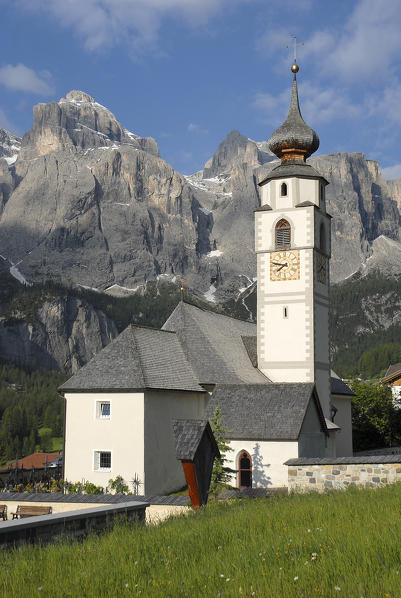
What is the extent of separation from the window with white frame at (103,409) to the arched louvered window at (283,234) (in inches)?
525

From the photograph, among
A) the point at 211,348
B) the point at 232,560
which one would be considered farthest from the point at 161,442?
the point at 232,560

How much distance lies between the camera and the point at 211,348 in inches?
1443

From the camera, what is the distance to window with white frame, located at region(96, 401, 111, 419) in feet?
102

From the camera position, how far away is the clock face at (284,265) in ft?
124

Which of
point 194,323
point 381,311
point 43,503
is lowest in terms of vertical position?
point 43,503

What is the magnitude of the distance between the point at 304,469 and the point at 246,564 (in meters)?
12.0

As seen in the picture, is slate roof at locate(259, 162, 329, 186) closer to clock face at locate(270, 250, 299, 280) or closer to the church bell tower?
the church bell tower

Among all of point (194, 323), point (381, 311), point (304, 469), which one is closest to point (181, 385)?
point (194, 323)

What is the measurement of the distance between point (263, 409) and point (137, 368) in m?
5.97

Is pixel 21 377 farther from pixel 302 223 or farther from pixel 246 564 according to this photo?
pixel 246 564

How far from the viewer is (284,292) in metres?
37.7

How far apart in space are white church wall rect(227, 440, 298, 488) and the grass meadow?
19.0 metres

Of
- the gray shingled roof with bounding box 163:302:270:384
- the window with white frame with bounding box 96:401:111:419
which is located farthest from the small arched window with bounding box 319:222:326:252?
the window with white frame with bounding box 96:401:111:419

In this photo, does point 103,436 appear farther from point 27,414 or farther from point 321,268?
point 27,414
